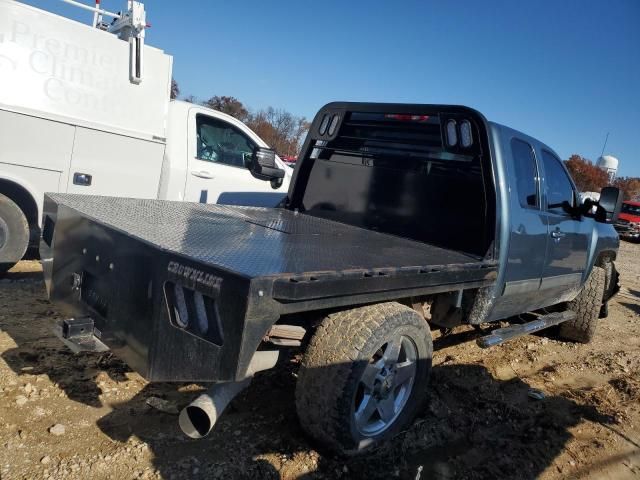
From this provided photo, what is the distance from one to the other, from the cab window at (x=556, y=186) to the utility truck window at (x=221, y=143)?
3343 millimetres

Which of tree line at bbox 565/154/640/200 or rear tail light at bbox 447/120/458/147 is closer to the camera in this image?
rear tail light at bbox 447/120/458/147

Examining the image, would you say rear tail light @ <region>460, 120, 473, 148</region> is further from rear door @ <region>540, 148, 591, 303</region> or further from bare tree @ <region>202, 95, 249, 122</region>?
bare tree @ <region>202, 95, 249, 122</region>

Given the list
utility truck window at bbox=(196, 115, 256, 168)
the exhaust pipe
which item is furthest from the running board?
utility truck window at bbox=(196, 115, 256, 168)

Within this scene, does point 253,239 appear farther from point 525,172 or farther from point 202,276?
point 525,172

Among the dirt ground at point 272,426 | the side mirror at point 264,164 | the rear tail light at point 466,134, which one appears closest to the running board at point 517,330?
the dirt ground at point 272,426

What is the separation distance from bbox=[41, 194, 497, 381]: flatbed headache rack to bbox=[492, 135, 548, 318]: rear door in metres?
0.46

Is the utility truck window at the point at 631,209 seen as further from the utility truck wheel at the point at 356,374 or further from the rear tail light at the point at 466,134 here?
the utility truck wheel at the point at 356,374

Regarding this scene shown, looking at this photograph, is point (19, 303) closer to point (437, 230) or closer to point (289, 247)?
point (289, 247)

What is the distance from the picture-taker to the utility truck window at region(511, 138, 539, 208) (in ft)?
12.9

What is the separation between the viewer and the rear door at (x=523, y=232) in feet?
12.3

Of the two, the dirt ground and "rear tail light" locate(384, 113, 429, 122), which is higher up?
"rear tail light" locate(384, 113, 429, 122)

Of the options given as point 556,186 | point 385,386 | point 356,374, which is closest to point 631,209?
point 556,186

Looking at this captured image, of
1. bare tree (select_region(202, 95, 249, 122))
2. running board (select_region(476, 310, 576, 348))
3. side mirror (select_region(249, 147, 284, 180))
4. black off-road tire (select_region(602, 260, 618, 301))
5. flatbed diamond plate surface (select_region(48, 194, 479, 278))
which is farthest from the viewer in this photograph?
bare tree (select_region(202, 95, 249, 122))

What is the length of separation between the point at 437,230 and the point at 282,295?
2.09m
